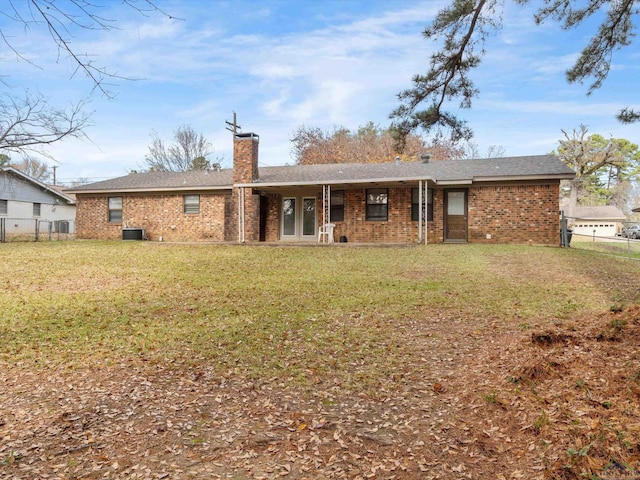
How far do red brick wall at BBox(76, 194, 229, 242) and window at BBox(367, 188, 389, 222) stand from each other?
6.29 meters

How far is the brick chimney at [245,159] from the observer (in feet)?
57.7

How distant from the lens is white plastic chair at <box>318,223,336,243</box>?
15.6 m

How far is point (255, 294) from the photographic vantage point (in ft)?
25.2

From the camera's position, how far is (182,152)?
1431 inches

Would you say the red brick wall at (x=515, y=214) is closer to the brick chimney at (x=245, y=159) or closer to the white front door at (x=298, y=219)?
the white front door at (x=298, y=219)

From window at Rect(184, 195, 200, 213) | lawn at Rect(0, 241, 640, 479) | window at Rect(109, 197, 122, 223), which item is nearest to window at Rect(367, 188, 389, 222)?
window at Rect(184, 195, 200, 213)

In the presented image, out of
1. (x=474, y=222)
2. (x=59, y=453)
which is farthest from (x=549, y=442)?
(x=474, y=222)

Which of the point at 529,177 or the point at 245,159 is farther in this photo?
the point at 245,159

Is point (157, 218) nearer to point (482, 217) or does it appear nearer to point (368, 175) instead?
point (368, 175)

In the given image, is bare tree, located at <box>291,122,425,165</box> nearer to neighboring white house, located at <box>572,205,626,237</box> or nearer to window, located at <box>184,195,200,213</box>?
window, located at <box>184,195,200,213</box>

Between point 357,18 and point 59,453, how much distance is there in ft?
28.2

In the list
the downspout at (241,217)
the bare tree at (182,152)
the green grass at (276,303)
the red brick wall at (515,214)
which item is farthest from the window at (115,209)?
the bare tree at (182,152)

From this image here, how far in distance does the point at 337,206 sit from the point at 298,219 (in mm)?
1859

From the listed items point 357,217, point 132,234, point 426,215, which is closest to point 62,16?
point 426,215
